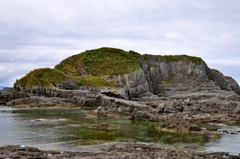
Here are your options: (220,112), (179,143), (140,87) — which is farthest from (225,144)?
(140,87)

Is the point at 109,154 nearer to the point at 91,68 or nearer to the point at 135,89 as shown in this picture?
the point at 135,89

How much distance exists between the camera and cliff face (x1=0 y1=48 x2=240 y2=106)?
342ft

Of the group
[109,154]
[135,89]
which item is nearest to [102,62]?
[135,89]

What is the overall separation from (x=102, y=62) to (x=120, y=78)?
66.8 ft

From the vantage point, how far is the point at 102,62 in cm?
14412

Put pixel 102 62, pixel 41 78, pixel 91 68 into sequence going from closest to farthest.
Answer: pixel 41 78 → pixel 91 68 → pixel 102 62

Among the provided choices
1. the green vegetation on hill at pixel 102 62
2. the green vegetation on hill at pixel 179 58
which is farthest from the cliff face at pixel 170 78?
the green vegetation on hill at pixel 102 62

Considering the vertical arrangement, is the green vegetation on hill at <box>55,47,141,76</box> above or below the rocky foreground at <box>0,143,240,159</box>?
above

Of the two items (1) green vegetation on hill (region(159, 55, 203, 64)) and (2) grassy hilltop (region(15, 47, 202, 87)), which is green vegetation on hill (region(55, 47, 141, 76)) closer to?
(2) grassy hilltop (region(15, 47, 202, 87))

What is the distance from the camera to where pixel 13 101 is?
91875 millimetres

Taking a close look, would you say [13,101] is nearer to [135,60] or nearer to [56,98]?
[56,98]

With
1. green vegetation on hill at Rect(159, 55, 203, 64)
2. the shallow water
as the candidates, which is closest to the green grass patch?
green vegetation on hill at Rect(159, 55, 203, 64)

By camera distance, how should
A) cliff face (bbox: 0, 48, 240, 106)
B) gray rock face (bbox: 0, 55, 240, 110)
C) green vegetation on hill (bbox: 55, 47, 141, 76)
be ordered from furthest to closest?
1. green vegetation on hill (bbox: 55, 47, 141, 76)
2. cliff face (bbox: 0, 48, 240, 106)
3. gray rock face (bbox: 0, 55, 240, 110)

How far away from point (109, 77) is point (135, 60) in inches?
871
